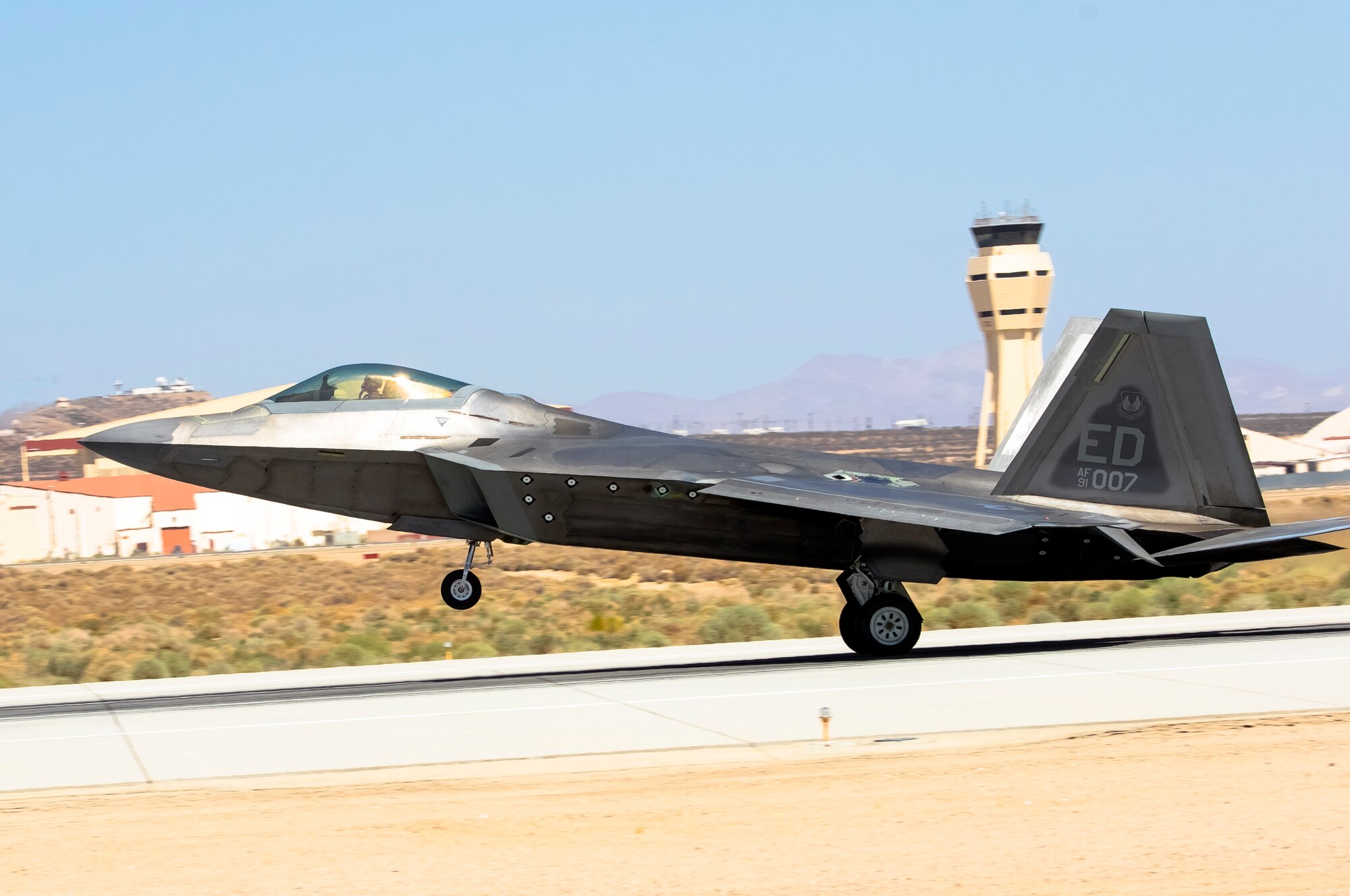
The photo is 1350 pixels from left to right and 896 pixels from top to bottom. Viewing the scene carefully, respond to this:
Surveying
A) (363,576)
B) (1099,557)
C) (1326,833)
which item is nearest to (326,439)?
(1099,557)

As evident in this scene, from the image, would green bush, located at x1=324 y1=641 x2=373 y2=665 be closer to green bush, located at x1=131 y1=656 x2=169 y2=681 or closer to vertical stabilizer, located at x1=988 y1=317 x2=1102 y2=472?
green bush, located at x1=131 y1=656 x2=169 y2=681

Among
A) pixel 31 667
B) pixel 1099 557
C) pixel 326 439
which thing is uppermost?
pixel 326 439

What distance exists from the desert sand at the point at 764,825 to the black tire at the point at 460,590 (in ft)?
17.4

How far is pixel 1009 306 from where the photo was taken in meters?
140

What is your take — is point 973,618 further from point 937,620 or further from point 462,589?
point 462,589

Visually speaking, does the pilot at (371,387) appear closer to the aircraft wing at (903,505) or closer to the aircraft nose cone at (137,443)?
the aircraft nose cone at (137,443)

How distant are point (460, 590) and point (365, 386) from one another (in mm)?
2958

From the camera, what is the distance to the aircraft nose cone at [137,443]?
16859mm

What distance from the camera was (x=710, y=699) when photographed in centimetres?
1389

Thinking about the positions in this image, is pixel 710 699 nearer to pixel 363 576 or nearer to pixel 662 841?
pixel 662 841

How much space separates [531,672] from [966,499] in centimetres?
569

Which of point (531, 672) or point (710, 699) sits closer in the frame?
point (710, 699)

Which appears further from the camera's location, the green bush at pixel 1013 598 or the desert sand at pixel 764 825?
the green bush at pixel 1013 598

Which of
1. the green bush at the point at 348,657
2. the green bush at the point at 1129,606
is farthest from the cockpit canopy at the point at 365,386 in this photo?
the green bush at the point at 1129,606
